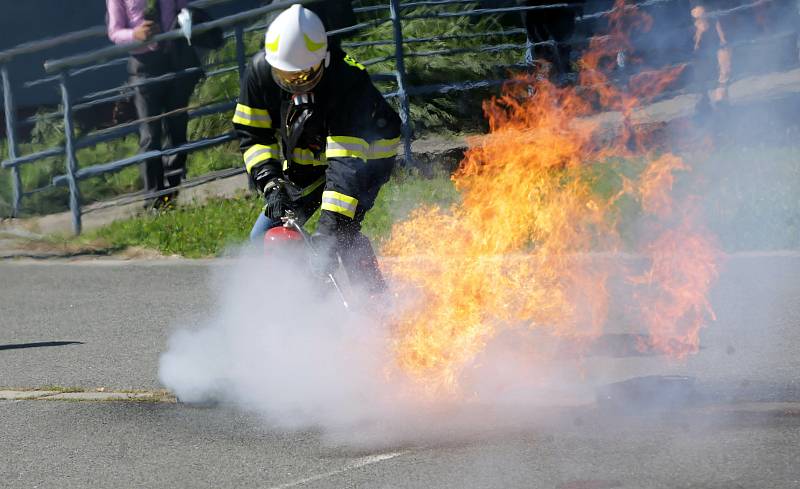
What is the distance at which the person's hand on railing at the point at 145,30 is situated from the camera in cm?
1297

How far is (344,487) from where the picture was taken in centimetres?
565

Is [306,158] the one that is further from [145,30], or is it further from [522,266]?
[145,30]

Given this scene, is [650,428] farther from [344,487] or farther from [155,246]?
[155,246]

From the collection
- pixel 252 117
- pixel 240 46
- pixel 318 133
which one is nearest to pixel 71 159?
pixel 240 46

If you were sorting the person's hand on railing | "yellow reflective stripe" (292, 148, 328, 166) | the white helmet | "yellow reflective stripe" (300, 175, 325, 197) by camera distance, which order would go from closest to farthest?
the white helmet, "yellow reflective stripe" (292, 148, 328, 166), "yellow reflective stripe" (300, 175, 325, 197), the person's hand on railing

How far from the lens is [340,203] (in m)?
7.14

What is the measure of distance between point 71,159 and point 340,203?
22.0ft

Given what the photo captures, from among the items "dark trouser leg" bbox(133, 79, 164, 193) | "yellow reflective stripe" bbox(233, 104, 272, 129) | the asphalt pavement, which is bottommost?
the asphalt pavement

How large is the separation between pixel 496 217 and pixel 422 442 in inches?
72.2

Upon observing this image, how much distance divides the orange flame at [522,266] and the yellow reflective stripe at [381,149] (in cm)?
45

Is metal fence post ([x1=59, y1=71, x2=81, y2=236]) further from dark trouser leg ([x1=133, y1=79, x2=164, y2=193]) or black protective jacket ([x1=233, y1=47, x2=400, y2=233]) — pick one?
black protective jacket ([x1=233, y1=47, x2=400, y2=233])

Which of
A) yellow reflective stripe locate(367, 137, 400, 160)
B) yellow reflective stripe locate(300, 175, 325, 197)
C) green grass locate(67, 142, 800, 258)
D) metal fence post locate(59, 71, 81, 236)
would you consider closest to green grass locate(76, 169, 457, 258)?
green grass locate(67, 142, 800, 258)

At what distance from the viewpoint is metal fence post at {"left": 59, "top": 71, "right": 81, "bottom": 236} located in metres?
13.0

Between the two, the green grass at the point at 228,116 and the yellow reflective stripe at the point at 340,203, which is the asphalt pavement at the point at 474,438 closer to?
the yellow reflective stripe at the point at 340,203
